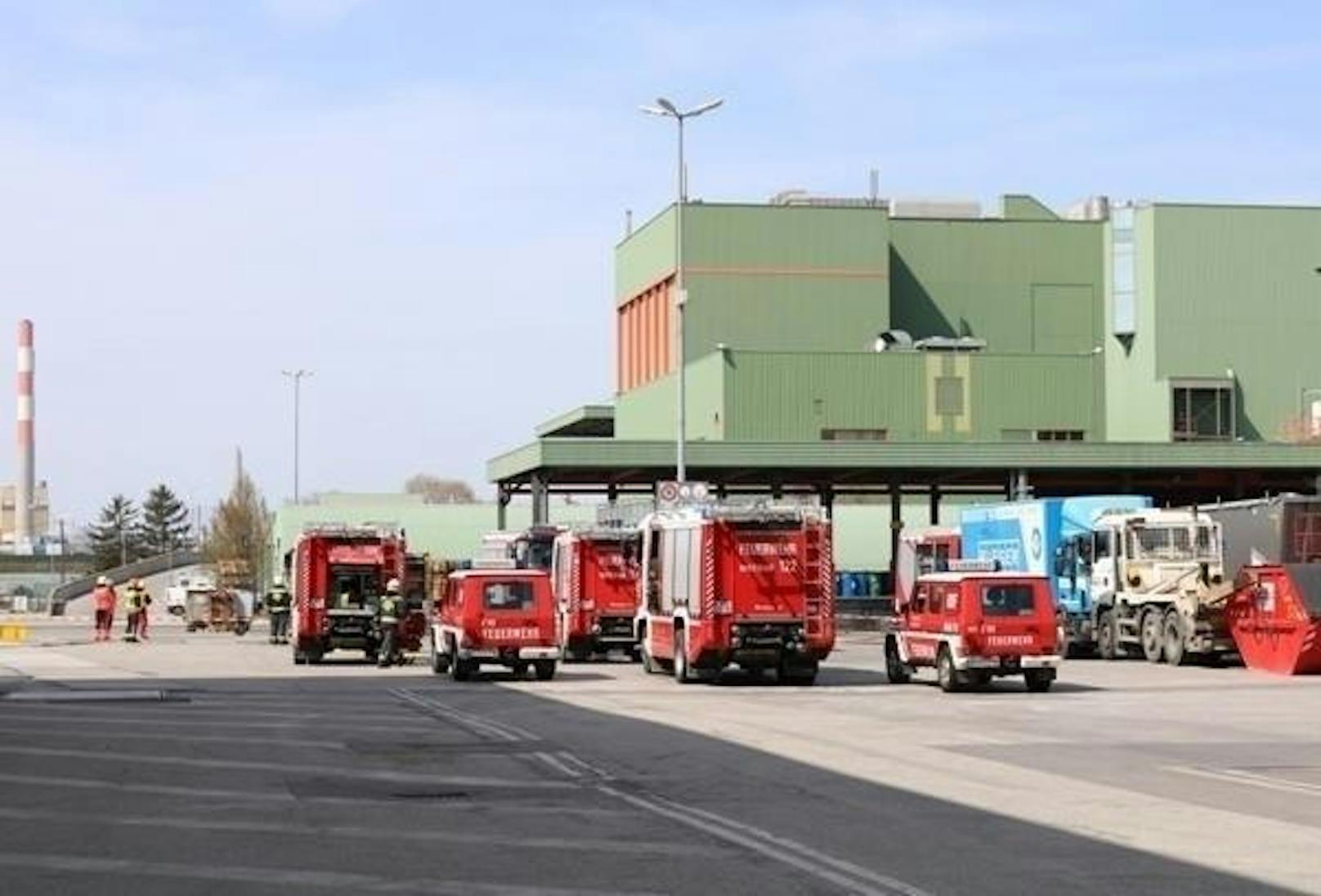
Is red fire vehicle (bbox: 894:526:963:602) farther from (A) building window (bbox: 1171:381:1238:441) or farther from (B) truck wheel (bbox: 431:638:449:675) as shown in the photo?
(A) building window (bbox: 1171:381:1238:441)

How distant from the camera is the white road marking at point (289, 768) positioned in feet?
61.1

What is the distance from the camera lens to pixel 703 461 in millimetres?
69188

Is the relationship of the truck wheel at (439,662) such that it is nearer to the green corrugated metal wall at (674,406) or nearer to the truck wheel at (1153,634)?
the truck wheel at (1153,634)

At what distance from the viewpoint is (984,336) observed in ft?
316

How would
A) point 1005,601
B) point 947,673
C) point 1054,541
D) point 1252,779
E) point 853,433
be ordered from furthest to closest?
point 853,433 → point 1054,541 → point 947,673 → point 1005,601 → point 1252,779

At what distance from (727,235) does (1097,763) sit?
72339 mm

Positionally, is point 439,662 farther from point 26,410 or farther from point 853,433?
point 26,410

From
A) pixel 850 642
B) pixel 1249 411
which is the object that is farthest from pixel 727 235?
pixel 850 642

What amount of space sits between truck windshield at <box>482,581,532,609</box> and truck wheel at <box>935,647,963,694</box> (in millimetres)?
7467

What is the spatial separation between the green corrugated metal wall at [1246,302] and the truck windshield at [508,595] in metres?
55.9

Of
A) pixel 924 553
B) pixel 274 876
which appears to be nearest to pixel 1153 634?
pixel 924 553

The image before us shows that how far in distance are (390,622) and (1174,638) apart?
642 inches

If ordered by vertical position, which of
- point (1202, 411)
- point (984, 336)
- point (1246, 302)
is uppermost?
point (1246, 302)

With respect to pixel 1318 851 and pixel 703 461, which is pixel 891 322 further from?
pixel 1318 851
